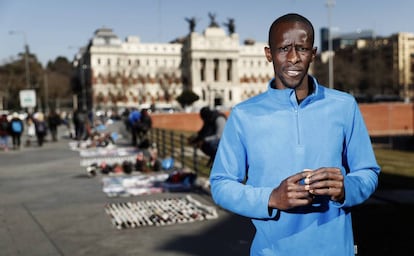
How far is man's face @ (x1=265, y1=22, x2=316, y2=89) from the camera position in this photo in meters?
2.01

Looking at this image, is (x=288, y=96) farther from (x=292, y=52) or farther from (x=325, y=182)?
(x=325, y=182)

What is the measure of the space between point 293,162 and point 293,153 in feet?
0.12

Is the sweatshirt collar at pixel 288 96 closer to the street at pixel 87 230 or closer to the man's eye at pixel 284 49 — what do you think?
the man's eye at pixel 284 49

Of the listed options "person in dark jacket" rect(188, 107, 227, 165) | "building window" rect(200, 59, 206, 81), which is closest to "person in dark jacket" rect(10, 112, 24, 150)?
"person in dark jacket" rect(188, 107, 227, 165)

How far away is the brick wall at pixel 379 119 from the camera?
1721 inches

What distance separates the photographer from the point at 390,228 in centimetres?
698

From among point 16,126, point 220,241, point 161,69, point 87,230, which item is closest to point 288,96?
point 220,241

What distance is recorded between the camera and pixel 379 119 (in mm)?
44438

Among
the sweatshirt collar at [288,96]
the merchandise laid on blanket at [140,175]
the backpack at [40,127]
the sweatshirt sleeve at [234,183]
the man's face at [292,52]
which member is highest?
the man's face at [292,52]

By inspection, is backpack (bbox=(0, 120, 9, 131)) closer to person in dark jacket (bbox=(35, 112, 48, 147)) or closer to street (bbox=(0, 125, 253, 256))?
person in dark jacket (bbox=(35, 112, 48, 147))

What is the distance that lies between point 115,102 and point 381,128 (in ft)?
169

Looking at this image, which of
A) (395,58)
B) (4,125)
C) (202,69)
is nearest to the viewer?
(4,125)

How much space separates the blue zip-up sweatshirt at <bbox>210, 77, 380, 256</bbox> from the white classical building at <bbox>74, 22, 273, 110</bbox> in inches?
3173

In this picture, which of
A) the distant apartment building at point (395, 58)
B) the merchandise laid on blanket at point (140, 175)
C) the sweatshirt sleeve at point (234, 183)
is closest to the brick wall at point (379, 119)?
the merchandise laid on blanket at point (140, 175)
